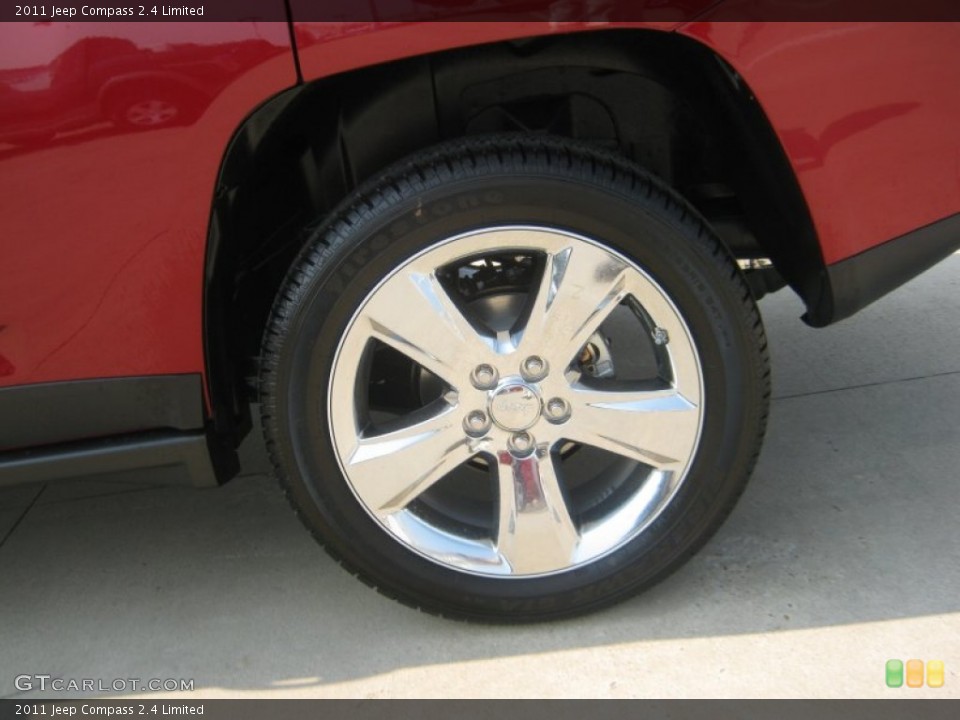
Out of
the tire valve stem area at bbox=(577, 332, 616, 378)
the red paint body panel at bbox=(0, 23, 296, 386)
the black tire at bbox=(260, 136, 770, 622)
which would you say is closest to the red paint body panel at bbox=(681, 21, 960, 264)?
the black tire at bbox=(260, 136, 770, 622)

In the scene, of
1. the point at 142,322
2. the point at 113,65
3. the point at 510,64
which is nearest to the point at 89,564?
the point at 142,322

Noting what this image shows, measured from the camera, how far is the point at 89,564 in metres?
2.68

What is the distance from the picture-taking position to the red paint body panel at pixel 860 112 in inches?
74.2

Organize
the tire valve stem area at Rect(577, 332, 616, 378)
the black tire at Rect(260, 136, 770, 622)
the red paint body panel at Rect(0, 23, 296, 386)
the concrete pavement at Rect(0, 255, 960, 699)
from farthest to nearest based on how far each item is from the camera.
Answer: the tire valve stem area at Rect(577, 332, 616, 378) → the concrete pavement at Rect(0, 255, 960, 699) → the black tire at Rect(260, 136, 770, 622) → the red paint body panel at Rect(0, 23, 296, 386)

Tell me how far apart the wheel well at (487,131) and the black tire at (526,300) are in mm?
164

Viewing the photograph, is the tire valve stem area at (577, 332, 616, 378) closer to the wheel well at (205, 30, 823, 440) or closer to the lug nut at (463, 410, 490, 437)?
the lug nut at (463, 410, 490, 437)

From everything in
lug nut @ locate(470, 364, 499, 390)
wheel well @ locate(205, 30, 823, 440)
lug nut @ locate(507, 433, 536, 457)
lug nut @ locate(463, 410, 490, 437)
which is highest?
wheel well @ locate(205, 30, 823, 440)

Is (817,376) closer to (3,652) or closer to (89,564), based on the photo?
(89,564)

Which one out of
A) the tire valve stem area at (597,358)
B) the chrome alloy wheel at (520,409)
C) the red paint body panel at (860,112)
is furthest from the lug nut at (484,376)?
the red paint body panel at (860,112)

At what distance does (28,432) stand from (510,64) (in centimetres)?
121

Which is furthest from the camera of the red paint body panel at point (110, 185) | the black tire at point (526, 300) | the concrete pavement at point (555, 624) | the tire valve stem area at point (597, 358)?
the tire valve stem area at point (597, 358)

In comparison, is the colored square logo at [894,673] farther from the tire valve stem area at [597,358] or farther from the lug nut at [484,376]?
the lug nut at [484,376]

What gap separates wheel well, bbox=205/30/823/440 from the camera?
2.06 meters

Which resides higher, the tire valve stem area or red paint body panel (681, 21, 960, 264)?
red paint body panel (681, 21, 960, 264)
